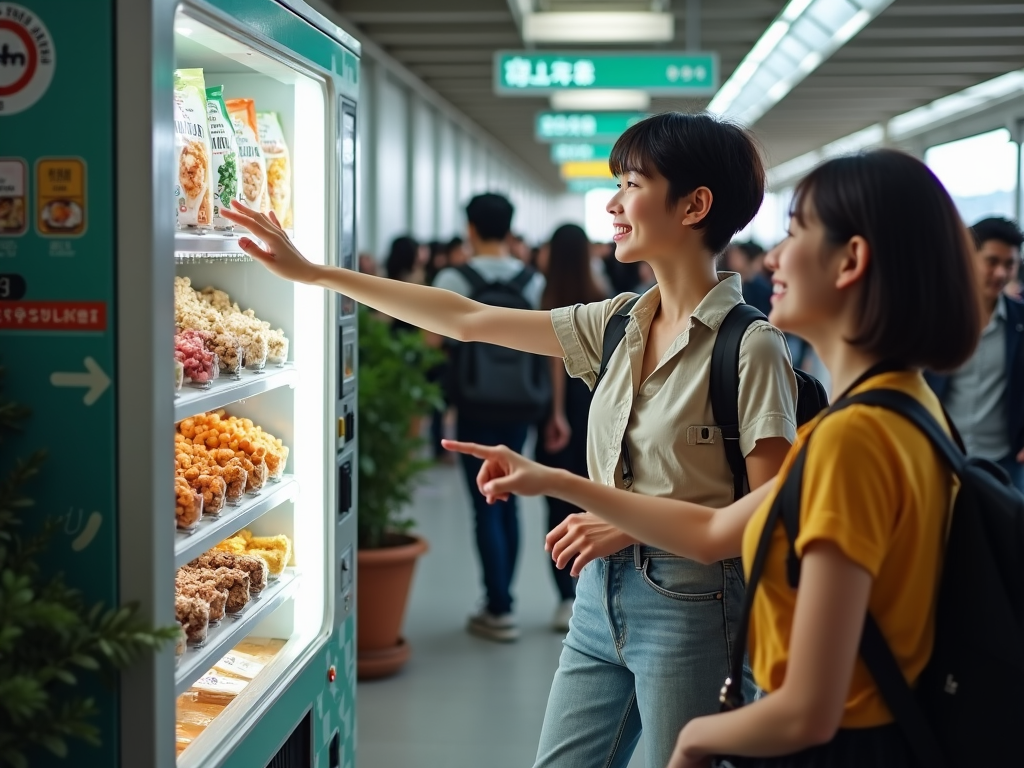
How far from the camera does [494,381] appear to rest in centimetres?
481

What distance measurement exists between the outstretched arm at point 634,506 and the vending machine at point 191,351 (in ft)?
1.74

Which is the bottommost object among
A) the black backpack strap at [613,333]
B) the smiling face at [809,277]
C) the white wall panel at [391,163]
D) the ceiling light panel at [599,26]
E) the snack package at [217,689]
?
the snack package at [217,689]

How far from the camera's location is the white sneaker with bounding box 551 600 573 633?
5.00 meters

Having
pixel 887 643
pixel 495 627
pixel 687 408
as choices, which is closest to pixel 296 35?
pixel 687 408

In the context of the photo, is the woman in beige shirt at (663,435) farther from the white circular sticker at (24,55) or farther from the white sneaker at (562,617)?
the white sneaker at (562,617)

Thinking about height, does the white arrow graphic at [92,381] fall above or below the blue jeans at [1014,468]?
above

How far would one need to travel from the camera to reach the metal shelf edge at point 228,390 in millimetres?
1938

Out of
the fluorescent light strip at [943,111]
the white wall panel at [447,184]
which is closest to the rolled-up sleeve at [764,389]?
the fluorescent light strip at [943,111]

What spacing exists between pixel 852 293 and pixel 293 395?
164 cm

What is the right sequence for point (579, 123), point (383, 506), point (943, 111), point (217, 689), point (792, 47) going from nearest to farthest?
point (217, 689) < point (383, 506) < point (792, 47) < point (579, 123) < point (943, 111)

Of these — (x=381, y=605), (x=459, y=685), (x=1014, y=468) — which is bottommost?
(x=459, y=685)

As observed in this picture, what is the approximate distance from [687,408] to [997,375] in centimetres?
274

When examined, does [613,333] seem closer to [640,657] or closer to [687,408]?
[687,408]

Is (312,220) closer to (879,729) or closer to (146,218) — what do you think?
(146,218)
